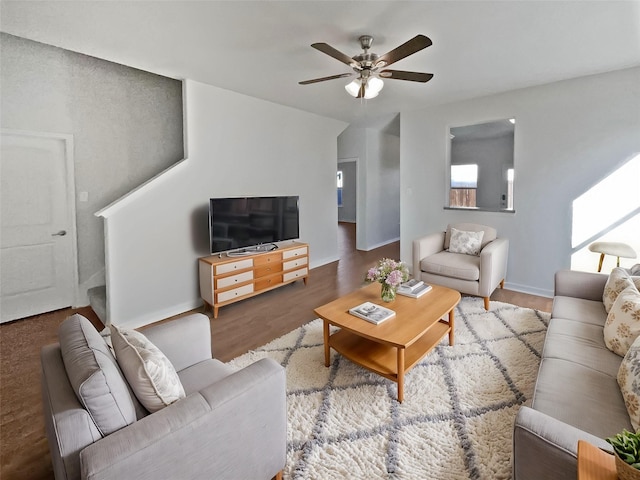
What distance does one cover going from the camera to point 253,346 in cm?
280

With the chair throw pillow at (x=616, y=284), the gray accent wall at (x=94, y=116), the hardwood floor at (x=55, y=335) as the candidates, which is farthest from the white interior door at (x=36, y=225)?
the chair throw pillow at (x=616, y=284)

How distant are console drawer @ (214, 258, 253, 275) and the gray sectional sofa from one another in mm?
2882

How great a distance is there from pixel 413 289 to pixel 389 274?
39 cm

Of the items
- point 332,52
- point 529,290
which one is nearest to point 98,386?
point 332,52

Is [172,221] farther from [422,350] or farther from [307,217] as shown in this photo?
[422,350]

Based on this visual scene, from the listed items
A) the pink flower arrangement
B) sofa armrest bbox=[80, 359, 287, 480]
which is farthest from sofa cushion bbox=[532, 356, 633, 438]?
sofa armrest bbox=[80, 359, 287, 480]

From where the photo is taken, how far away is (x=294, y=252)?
4.34 m

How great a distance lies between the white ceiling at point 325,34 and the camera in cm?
220

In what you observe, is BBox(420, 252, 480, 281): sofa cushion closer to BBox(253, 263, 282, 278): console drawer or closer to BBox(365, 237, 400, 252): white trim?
BBox(253, 263, 282, 278): console drawer

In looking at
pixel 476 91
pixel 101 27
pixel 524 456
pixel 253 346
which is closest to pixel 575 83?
pixel 476 91

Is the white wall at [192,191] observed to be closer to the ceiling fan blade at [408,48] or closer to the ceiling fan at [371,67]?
the ceiling fan at [371,67]

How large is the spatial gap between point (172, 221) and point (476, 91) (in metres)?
3.94

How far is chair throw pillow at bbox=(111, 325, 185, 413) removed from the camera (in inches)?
48.4

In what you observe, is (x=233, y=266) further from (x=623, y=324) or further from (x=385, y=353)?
(x=623, y=324)
